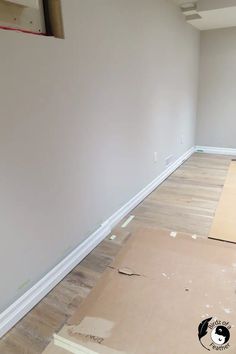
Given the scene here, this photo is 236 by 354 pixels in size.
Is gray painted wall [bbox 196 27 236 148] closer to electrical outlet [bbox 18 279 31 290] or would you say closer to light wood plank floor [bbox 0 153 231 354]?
light wood plank floor [bbox 0 153 231 354]

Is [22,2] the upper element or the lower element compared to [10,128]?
upper

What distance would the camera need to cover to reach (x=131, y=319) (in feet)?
4.39

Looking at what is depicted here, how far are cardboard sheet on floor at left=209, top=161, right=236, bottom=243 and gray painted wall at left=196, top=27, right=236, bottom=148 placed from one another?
1.68 meters

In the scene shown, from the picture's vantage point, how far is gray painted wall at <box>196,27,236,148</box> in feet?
14.3

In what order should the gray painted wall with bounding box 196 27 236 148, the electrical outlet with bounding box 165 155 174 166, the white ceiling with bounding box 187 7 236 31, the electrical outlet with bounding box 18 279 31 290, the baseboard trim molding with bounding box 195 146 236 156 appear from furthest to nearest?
the baseboard trim molding with bounding box 195 146 236 156 → the gray painted wall with bounding box 196 27 236 148 → the electrical outlet with bounding box 165 155 174 166 → the white ceiling with bounding box 187 7 236 31 → the electrical outlet with bounding box 18 279 31 290

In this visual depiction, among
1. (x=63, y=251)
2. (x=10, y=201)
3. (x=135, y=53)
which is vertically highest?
(x=135, y=53)

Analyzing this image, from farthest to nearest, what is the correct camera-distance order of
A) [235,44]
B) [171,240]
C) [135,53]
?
1. [235,44]
2. [135,53]
3. [171,240]

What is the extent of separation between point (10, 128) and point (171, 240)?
4.40 feet

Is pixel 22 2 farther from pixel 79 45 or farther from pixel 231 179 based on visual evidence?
pixel 231 179

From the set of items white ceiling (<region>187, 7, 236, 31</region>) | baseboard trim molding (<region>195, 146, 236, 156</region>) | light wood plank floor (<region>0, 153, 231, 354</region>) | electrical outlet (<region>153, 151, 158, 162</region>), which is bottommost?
light wood plank floor (<region>0, 153, 231, 354</region>)

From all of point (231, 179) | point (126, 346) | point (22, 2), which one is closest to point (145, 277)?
point (126, 346)

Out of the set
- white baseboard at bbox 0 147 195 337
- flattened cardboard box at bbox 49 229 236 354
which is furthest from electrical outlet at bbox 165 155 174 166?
flattened cardboard box at bbox 49 229 236 354

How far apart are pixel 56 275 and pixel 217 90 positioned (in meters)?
4.17

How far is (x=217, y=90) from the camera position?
4.62m
